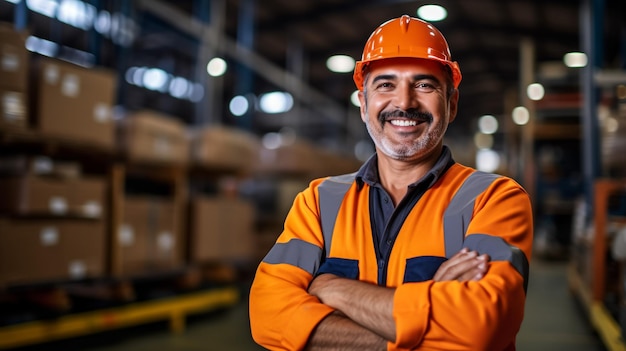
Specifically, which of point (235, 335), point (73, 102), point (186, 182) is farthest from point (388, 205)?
point (186, 182)

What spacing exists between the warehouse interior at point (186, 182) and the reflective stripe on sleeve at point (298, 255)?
103cm

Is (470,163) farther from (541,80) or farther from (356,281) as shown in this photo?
(356,281)

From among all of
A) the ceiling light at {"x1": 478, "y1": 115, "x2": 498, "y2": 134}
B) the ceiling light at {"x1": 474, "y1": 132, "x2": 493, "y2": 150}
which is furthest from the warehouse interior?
the ceiling light at {"x1": 474, "y1": 132, "x2": 493, "y2": 150}

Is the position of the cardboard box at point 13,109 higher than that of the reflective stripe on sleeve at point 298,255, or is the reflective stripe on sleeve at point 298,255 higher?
the cardboard box at point 13,109

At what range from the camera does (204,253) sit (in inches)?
228

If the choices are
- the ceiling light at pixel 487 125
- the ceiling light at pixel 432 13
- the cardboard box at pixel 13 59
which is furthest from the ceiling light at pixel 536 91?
the ceiling light at pixel 487 125

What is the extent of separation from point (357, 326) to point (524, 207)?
23.3 inches

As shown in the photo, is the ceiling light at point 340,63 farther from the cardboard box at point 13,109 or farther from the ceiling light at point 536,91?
the cardboard box at point 13,109

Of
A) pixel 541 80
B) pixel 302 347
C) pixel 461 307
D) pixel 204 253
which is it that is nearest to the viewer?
pixel 461 307

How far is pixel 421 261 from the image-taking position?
157cm

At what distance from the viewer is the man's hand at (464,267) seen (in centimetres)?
145

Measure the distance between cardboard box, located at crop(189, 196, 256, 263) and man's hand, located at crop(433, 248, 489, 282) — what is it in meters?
4.48

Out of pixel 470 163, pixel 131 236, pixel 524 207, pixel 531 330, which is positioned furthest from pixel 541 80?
pixel 524 207

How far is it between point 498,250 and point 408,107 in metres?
0.49
